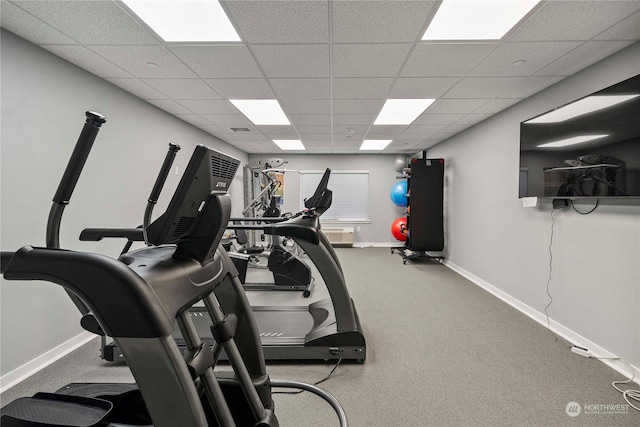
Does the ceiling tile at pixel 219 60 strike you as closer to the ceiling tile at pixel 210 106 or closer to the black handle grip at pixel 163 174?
the ceiling tile at pixel 210 106

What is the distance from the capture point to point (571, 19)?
168 centimetres

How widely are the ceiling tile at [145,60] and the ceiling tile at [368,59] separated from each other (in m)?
1.33

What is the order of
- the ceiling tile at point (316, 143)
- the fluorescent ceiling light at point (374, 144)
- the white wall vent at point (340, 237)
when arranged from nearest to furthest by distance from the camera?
1. the fluorescent ceiling light at point (374, 144)
2. the ceiling tile at point (316, 143)
3. the white wall vent at point (340, 237)

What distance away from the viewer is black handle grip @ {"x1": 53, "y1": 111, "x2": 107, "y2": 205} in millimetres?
709

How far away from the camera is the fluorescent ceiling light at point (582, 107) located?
198cm

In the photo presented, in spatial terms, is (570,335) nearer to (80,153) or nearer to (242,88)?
(80,153)

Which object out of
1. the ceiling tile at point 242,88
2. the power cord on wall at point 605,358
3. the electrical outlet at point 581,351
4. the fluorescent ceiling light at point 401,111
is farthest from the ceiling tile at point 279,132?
the electrical outlet at point 581,351

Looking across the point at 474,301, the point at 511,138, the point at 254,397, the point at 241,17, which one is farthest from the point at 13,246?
the point at 511,138

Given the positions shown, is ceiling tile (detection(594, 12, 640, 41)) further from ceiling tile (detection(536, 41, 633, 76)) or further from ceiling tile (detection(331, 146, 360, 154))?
ceiling tile (detection(331, 146, 360, 154))

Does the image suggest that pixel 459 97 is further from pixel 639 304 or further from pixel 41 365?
pixel 41 365

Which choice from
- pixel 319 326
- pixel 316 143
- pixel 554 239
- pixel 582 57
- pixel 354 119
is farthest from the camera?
pixel 316 143

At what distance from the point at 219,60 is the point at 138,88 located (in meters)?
1.17

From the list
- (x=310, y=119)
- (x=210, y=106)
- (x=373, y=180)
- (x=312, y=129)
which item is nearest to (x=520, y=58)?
(x=310, y=119)

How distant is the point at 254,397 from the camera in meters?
1.04
